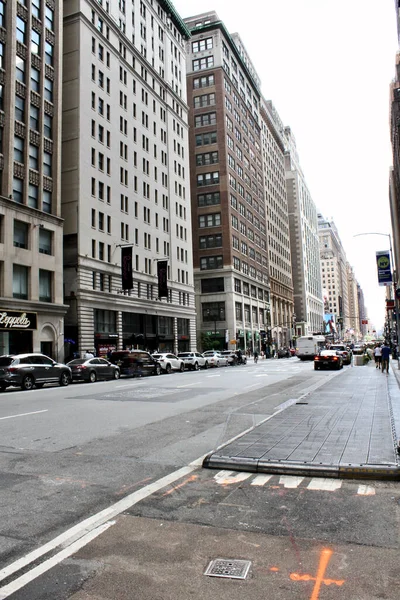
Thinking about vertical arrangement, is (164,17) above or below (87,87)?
above

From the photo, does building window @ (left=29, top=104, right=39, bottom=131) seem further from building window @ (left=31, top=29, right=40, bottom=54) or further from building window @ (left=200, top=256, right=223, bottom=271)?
building window @ (left=200, top=256, right=223, bottom=271)

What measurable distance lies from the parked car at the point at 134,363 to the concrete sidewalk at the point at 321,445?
2180cm

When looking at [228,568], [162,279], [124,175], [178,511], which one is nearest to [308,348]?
[162,279]

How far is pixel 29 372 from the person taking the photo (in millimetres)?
23797

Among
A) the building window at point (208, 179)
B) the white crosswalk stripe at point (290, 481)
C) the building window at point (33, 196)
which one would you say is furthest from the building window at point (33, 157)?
the building window at point (208, 179)

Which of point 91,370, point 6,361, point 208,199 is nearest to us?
point 6,361

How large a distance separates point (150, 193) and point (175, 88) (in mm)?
20667

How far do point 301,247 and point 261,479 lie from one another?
475 ft

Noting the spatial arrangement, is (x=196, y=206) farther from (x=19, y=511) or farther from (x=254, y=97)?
(x=19, y=511)

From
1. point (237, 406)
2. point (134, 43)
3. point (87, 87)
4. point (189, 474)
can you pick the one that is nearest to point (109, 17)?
point (134, 43)

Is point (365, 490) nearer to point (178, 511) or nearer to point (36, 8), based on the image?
point (178, 511)

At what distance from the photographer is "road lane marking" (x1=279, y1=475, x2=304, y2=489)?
5828mm

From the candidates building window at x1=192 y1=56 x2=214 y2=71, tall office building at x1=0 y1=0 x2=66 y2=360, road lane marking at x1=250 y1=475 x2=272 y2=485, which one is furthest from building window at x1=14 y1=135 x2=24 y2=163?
building window at x1=192 y1=56 x2=214 y2=71

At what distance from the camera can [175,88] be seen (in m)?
69.4
